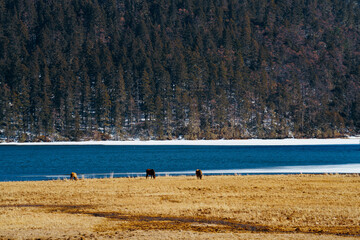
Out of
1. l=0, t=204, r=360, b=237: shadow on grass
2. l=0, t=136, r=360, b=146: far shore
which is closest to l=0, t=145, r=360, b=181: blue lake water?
l=0, t=204, r=360, b=237: shadow on grass

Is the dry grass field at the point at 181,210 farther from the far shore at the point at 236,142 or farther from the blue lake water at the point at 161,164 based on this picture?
the far shore at the point at 236,142

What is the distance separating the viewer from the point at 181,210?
2728 cm

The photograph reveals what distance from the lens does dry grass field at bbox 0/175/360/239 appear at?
850 inches

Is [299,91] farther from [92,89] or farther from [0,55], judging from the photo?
[0,55]

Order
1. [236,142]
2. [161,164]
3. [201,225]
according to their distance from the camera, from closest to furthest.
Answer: [201,225]
[161,164]
[236,142]

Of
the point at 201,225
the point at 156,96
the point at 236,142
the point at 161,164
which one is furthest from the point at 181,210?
the point at 156,96

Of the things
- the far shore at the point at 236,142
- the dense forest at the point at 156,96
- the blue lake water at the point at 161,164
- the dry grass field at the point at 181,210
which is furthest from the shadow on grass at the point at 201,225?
the dense forest at the point at 156,96

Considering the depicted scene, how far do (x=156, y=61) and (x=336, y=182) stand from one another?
484 feet

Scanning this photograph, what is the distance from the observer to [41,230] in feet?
72.4

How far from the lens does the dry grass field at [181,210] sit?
21.6 m

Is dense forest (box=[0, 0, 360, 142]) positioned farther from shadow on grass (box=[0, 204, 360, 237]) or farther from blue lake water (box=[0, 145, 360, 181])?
shadow on grass (box=[0, 204, 360, 237])

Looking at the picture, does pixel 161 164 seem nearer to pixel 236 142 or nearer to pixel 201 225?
pixel 201 225

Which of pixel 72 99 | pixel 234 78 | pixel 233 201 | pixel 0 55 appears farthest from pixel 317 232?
pixel 0 55

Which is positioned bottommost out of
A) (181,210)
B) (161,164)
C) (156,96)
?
(181,210)
